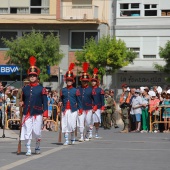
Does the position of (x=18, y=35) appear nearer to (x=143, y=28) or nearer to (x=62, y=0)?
(x=62, y=0)

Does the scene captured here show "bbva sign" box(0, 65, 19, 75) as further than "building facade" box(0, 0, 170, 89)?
No

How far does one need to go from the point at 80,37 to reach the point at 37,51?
5367 millimetres

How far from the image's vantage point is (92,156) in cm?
1802

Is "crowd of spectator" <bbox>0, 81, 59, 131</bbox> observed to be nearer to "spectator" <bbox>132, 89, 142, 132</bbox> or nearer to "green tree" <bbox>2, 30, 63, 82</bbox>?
"spectator" <bbox>132, 89, 142, 132</bbox>

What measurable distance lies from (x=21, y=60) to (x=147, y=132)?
21.5 metres

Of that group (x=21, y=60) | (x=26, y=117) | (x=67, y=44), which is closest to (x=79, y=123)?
(x=26, y=117)

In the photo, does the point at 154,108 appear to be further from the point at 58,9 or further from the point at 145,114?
the point at 58,9

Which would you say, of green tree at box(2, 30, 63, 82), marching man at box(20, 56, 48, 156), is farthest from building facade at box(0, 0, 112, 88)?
marching man at box(20, 56, 48, 156)

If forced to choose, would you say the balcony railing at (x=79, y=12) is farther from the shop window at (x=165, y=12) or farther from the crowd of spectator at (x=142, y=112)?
the crowd of spectator at (x=142, y=112)

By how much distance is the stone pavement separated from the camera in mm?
15562

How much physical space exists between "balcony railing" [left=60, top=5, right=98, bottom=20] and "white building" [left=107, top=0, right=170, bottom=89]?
1764 millimetres

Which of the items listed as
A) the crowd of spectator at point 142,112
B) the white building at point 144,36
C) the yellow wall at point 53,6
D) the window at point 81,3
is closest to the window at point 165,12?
the white building at point 144,36

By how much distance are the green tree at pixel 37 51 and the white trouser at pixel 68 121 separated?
29.0 meters

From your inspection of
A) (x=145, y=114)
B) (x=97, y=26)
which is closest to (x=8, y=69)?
(x=97, y=26)
